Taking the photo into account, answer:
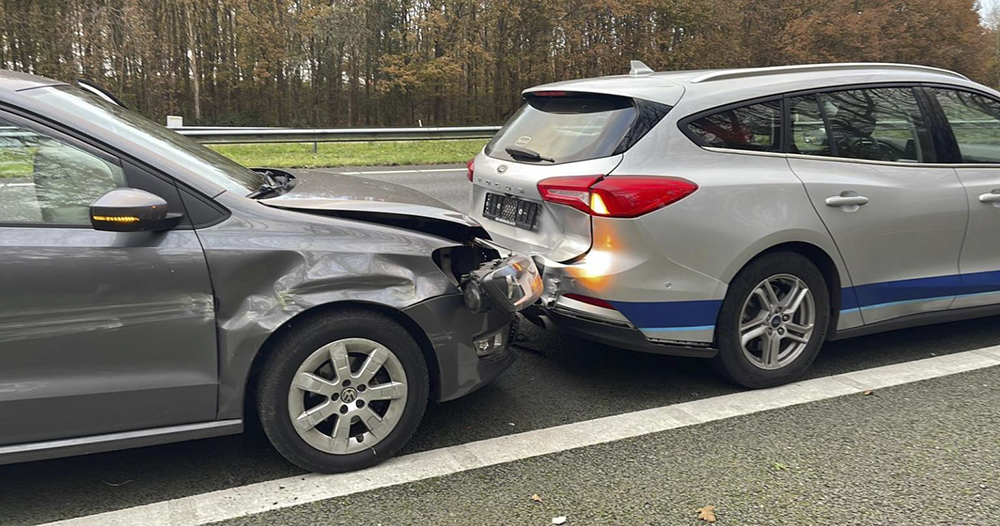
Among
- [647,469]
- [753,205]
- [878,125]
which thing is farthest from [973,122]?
[647,469]

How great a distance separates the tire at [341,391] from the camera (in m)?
2.83

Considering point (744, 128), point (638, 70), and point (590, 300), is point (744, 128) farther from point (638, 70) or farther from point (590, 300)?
point (590, 300)

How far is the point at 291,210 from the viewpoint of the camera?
2949 millimetres

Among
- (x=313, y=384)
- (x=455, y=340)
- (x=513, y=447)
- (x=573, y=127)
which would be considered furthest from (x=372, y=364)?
(x=573, y=127)

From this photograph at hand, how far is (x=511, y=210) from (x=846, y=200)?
5.84 feet

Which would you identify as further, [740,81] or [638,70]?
[638,70]

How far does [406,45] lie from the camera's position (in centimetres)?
3341

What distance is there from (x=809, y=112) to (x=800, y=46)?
123 feet

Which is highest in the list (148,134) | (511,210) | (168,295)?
(148,134)

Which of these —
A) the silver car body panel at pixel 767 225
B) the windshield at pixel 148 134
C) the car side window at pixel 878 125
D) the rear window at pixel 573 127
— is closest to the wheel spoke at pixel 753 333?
the silver car body panel at pixel 767 225

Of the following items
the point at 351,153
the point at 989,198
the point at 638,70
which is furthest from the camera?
the point at 351,153

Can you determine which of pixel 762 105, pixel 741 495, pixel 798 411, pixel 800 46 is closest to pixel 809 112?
pixel 762 105

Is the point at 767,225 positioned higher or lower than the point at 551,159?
lower

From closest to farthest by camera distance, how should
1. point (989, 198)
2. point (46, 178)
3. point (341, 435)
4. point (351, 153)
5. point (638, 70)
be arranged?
point (46, 178) → point (341, 435) → point (989, 198) → point (638, 70) → point (351, 153)
